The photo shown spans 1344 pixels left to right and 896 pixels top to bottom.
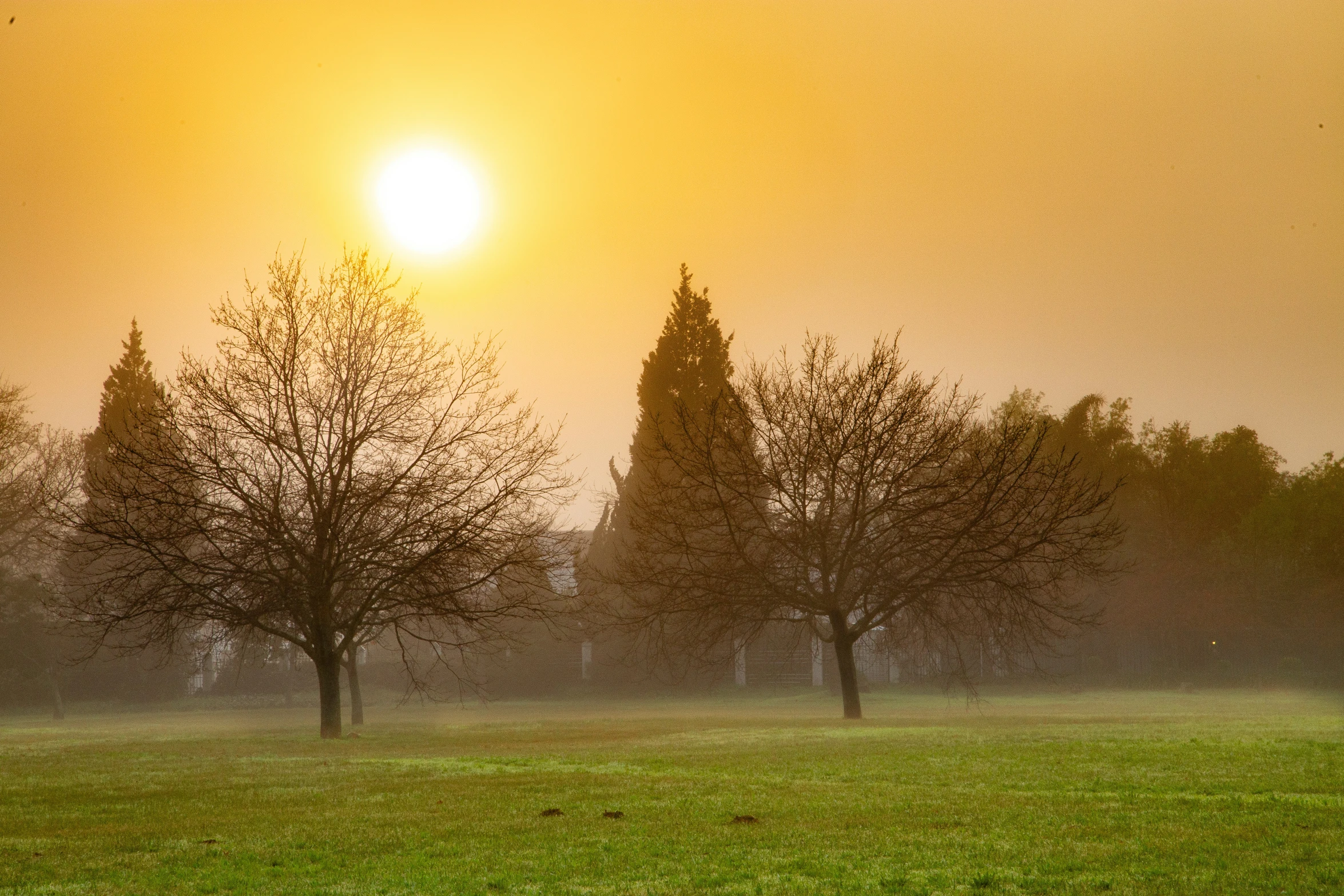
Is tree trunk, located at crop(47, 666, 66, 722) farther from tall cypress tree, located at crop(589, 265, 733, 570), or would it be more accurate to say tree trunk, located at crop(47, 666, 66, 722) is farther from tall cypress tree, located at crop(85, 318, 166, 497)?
tall cypress tree, located at crop(589, 265, 733, 570)

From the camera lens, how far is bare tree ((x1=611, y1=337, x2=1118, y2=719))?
94.6ft

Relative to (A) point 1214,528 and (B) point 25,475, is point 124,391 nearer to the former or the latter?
(B) point 25,475

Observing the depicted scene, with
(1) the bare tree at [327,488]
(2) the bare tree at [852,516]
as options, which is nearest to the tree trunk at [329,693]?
(1) the bare tree at [327,488]

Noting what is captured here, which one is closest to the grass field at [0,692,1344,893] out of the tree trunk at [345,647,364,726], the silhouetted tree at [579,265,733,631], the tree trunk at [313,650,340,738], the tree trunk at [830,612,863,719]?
the tree trunk at [313,650,340,738]

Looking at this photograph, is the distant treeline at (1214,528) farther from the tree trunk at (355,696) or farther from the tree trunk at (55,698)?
the tree trunk at (55,698)

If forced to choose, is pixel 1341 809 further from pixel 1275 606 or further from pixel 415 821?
pixel 1275 606

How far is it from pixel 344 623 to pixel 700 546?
10.3 m

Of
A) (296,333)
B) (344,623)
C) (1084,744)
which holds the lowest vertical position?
(1084,744)

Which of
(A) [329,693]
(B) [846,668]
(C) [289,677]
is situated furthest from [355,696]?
(C) [289,677]

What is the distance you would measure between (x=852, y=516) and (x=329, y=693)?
43.7 ft

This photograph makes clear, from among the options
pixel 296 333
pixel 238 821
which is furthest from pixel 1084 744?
pixel 296 333

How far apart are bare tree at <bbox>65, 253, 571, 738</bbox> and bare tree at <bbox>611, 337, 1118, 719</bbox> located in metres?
4.78

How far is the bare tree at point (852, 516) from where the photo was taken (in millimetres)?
28828

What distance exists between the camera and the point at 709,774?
1614cm
